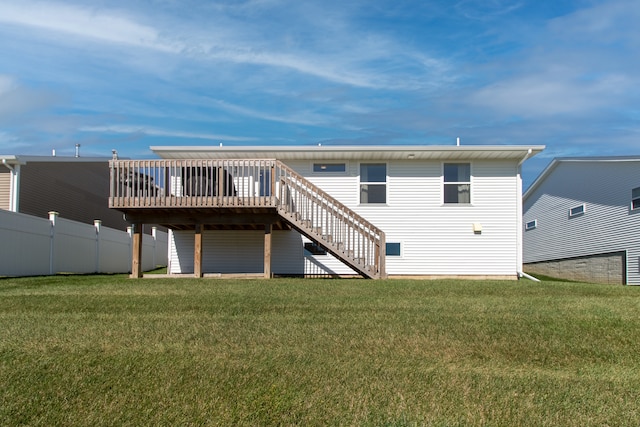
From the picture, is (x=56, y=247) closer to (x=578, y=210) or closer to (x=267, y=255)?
(x=267, y=255)

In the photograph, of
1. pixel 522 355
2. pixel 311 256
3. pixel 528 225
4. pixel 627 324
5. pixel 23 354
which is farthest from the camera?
pixel 528 225

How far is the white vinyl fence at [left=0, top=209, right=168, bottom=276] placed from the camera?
1416 centimetres

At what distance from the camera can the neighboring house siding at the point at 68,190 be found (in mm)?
19391

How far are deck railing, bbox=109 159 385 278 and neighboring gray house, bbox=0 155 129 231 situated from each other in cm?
597

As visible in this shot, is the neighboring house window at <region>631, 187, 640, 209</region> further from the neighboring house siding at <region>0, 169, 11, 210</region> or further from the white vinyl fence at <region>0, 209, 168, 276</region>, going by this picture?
the neighboring house siding at <region>0, 169, 11, 210</region>

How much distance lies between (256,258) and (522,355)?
11604 mm

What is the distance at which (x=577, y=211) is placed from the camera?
21.7 m

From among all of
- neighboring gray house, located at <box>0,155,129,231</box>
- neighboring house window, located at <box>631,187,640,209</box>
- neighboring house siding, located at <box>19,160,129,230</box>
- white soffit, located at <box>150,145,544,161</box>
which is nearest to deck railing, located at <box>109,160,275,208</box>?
white soffit, located at <box>150,145,544,161</box>

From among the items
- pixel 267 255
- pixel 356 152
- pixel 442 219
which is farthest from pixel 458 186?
pixel 267 255

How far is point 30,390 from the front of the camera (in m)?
4.87

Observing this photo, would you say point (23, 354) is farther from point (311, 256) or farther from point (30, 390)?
point (311, 256)

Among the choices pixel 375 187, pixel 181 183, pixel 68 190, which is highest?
pixel 68 190

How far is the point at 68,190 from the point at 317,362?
18856 millimetres

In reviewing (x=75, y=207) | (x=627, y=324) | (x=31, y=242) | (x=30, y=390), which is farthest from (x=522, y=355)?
(x=75, y=207)
